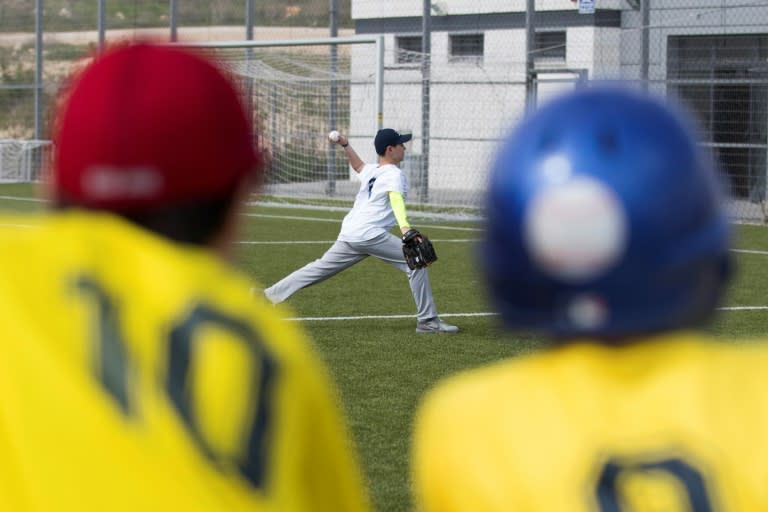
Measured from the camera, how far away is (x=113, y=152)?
171 cm

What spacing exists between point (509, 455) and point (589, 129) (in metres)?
0.41

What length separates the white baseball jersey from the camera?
417 inches

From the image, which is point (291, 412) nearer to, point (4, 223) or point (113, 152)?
point (113, 152)

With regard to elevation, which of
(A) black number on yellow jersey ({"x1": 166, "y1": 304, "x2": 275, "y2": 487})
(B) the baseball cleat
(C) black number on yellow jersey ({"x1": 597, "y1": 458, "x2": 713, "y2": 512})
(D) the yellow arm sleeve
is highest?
(D) the yellow arm sleeve

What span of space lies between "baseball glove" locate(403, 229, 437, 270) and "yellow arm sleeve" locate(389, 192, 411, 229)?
0.32 feet

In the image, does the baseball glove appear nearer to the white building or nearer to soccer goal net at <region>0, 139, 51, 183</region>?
the white building

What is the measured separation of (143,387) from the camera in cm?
159

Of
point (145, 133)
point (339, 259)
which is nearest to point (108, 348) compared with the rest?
point (145, 133)

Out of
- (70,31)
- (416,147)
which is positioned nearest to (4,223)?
(416,147)

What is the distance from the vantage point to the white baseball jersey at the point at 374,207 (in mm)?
10594

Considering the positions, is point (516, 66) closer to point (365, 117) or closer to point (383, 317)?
point (365, 117)

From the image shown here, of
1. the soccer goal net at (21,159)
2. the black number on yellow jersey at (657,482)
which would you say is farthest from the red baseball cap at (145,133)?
the soccer goal net at (21,159)

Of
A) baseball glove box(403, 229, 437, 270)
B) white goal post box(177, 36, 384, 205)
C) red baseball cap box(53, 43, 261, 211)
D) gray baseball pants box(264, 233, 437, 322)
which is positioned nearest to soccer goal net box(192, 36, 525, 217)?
white goal post box(177, 36, 384, 205)

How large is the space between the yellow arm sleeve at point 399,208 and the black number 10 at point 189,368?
858 centimetres
